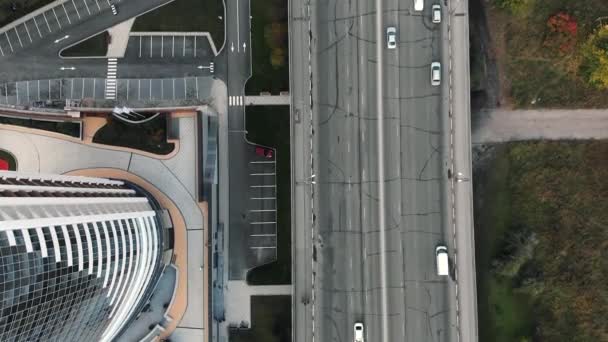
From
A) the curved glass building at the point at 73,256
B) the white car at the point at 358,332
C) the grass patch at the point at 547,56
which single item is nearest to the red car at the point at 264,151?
the curved glass building at the point at 73,256

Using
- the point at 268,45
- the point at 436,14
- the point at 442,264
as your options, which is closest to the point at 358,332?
the point at 442,264

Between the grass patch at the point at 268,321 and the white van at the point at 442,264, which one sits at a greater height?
the white van at the point at 442,264

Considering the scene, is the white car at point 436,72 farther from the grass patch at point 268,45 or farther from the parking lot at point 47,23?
the parking lot at point 47,23

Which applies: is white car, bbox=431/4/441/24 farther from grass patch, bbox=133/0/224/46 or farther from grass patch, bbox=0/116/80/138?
grass patch, bbox=0/116/80/138

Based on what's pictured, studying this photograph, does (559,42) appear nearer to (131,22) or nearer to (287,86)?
(287,86)

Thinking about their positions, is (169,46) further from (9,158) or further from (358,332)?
(358,332)

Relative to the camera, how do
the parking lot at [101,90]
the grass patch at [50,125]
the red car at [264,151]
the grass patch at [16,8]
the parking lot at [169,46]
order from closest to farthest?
the grass patch at [50,125], the red car at [264,151], the parking lot at [101,90], the parking lot at [169,46], the grass patch at [16,8]

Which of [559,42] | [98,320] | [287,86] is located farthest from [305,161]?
[559,42]
